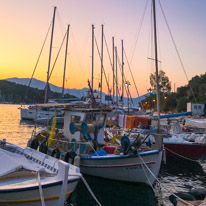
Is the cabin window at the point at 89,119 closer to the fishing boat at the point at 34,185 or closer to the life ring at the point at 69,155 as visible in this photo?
the life ring at the point at 69,155

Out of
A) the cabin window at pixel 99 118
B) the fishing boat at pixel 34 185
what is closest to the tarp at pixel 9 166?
the fishing boat at pixel 34 185

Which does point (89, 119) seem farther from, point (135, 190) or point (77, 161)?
point (135, 190)

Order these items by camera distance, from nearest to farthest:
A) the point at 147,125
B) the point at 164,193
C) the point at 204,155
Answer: the point at 164,193 → the point at 204,155 → the point at 147,125

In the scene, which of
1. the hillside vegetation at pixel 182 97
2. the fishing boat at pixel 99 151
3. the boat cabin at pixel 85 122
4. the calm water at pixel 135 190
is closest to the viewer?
the calm water at pixel 135 190

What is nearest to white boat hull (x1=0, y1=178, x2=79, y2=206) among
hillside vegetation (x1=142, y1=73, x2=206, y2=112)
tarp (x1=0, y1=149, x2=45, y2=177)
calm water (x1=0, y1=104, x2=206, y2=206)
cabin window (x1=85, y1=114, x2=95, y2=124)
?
tarp (x1=0, y1=149, x2=45, y2=177)

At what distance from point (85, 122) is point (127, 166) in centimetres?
350

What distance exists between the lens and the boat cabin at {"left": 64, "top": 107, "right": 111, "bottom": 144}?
13.9 m

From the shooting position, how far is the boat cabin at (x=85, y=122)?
13.9 m

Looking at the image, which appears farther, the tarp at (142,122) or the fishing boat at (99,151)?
the tarp at (142,122)

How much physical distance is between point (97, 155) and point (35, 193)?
17.8 ft

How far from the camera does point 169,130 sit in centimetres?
2220

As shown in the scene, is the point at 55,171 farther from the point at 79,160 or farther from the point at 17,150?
the point at 17,150

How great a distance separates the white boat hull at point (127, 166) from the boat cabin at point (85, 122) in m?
1.90

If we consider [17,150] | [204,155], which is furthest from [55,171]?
[204,155]
